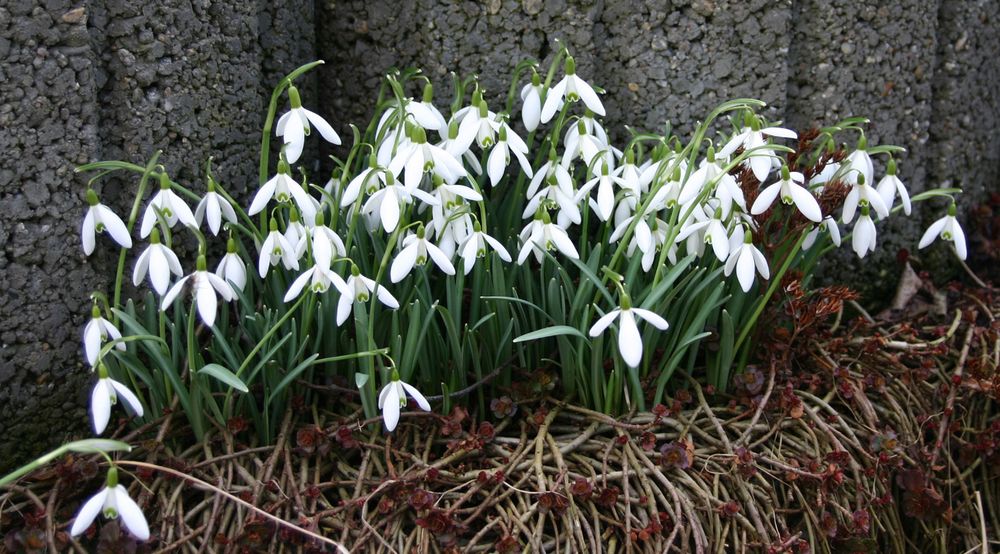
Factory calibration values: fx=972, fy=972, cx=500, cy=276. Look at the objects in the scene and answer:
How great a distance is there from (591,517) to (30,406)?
1.06m

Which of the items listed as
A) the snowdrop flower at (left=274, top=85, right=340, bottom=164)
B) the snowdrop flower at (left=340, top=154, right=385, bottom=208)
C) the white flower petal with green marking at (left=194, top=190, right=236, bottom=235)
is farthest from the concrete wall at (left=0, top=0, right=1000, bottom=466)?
the snowdrop flower at (left=340, top=154, right=385, bottom=208)

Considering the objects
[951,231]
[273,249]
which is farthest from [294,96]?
[951,231]

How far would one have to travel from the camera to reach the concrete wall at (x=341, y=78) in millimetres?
1715

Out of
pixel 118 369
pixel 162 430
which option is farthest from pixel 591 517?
pixel 118 369

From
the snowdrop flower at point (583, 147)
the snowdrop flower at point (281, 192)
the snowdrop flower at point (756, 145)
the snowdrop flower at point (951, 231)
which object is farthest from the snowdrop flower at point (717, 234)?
the snowdrop flower at point (281, 192)

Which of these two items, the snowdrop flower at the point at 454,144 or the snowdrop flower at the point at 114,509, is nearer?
the snowdrop flower at the point at 114,509

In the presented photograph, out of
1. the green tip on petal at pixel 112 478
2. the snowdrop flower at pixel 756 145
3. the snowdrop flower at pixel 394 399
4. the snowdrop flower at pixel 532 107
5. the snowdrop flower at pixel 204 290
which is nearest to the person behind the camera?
the green tip on petal at pixel 112 478

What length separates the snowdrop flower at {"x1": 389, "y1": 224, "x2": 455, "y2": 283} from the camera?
168 cm

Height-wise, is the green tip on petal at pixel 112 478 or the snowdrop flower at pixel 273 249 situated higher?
the snowdrop flower at pixel 273 249

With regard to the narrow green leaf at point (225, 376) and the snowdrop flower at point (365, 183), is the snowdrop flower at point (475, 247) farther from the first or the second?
the narrow green leaf at point (225, 376)

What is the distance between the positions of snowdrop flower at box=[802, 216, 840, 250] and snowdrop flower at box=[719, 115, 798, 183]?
17 cm

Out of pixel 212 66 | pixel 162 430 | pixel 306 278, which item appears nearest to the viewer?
pixel 306 278

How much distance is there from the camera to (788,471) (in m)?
1.82

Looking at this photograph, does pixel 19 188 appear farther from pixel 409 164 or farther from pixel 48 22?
pixel 409 164
